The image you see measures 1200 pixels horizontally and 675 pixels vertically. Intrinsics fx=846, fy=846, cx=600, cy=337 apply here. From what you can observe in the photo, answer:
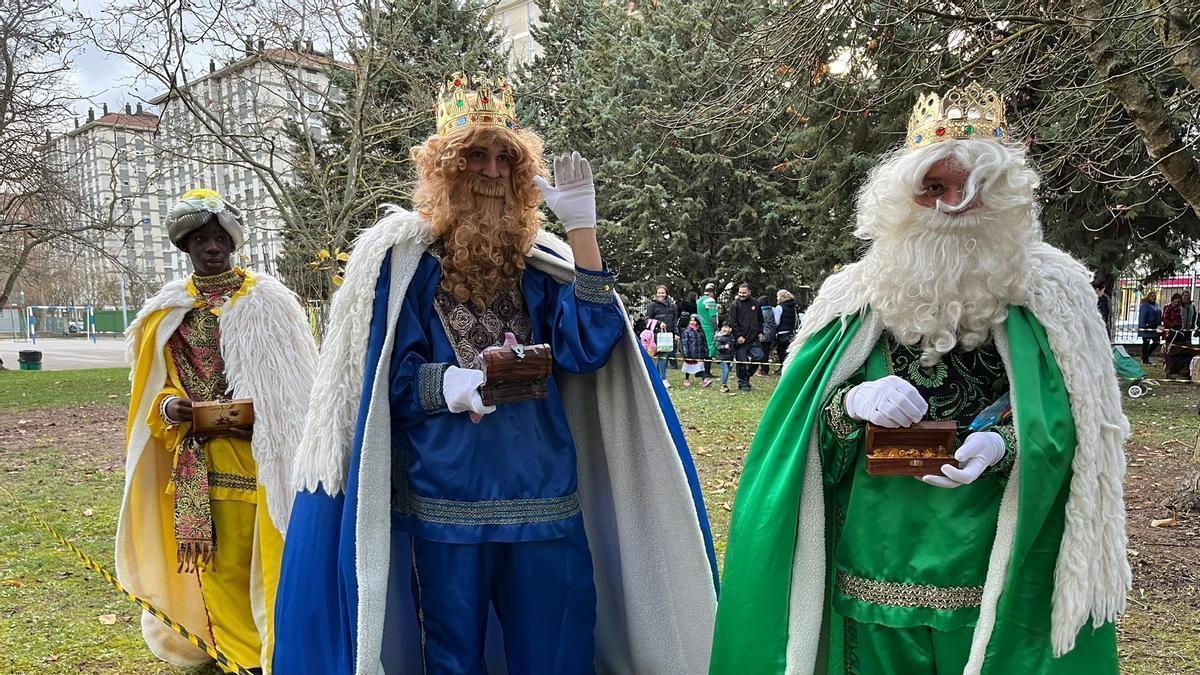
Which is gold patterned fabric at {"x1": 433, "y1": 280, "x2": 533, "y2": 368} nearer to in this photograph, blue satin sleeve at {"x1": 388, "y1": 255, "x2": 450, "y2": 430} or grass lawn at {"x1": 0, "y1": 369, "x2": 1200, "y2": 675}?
blue satin sleeve at {"x1": 388, "y1": 255, "x2": 450, "y2": 430}

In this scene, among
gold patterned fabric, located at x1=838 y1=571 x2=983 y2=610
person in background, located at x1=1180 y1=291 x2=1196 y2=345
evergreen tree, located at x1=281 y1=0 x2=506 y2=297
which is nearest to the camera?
gold patterned fabric, located at x1=838 y1=571 x2=983 y2=610

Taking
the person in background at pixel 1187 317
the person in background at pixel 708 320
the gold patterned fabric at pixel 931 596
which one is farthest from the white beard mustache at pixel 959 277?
the person in background at pixel 1187 317

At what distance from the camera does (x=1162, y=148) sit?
4.83 metres

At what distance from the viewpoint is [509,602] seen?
2729mm

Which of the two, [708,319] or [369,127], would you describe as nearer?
[369,127]

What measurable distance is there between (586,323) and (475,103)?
803mm

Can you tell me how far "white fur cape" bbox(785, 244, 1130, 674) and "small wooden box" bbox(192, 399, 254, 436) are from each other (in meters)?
2.39

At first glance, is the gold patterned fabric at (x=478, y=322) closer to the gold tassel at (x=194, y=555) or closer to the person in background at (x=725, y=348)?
the gold tassel at (x=194, y=555)

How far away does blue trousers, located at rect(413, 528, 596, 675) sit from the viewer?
8.61 ft

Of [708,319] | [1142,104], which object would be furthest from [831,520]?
[708,319]

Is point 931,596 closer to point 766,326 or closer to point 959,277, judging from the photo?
point 959,277

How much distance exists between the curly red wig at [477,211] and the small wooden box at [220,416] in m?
1.34

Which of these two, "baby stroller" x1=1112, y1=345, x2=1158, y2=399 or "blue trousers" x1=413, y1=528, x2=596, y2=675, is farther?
"baby stroller" x1=1112, y1=345, x2=1158, y2=399

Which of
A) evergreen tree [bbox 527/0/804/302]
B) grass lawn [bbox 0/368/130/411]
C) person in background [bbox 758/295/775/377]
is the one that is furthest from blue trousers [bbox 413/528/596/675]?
evergreen tree [bbox 527/0/804/302]
